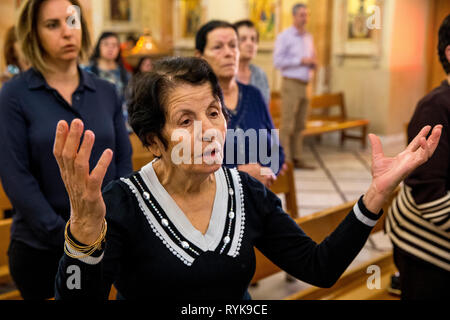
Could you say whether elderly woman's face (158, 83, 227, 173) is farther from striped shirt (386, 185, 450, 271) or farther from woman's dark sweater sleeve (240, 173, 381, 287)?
striped shirt (386, 185, 450, 271)

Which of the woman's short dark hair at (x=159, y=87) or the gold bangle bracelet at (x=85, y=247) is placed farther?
the woman's short dark hair at (x=159, y=87)

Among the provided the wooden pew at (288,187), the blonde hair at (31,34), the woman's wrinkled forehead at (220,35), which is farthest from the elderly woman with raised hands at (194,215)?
the wooden pew at (288,187)

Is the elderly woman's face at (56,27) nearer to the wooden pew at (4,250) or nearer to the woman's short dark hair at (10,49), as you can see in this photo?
the wooden pew at (4,250)

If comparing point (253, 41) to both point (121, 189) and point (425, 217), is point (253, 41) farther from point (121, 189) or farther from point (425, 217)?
point (121, 189)

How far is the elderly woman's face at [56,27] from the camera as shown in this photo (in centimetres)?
227

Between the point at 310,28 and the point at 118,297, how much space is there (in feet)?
31.9

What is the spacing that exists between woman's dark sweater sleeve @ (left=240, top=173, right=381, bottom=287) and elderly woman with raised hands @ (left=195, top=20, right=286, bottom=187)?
902mm

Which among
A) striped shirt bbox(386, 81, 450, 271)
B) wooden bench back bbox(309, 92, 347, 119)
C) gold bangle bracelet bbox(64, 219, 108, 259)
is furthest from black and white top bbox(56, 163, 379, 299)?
wooden bench back bbox(309, 92, 347, 119)

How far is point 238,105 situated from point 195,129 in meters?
1.30

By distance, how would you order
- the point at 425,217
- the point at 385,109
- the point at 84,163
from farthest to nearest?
the point at 385,109, the point at 425,217, the point at 84,163

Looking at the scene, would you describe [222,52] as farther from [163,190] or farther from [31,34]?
[163,190]

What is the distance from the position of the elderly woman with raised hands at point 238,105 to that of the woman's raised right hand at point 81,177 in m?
1.37

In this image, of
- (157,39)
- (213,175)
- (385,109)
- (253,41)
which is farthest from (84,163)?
(157,39)

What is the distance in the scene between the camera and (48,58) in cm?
234
